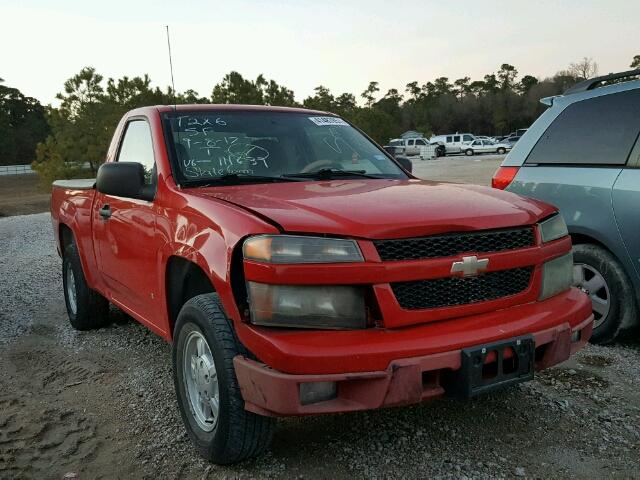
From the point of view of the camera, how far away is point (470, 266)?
249 cm

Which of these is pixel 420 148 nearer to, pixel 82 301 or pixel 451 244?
pixel 82 301

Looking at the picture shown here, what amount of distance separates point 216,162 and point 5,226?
13085 millimetres

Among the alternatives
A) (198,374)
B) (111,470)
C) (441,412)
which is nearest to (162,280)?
(198,374)

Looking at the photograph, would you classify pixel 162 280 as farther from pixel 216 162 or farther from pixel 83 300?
pixel 83 300

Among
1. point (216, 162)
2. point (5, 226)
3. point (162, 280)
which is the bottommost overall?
point (5, 226)

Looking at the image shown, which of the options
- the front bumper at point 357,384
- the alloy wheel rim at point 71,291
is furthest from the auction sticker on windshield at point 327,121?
the alloy wheel rim at point 71,291

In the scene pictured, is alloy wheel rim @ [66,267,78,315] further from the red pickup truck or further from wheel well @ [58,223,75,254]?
the red pickup truck

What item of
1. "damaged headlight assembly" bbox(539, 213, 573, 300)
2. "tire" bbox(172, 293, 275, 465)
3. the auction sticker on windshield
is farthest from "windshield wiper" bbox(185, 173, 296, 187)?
"damaged headlight assembly" bbox(539, 213, 573, 300)

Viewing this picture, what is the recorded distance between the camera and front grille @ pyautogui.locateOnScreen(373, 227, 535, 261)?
7.86ft

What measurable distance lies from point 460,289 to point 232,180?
4.84ft

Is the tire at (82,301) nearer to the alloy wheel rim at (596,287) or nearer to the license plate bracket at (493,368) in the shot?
the license plate bracket at (493,368)

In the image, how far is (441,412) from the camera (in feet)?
10.8

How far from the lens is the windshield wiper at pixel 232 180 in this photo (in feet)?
10.8

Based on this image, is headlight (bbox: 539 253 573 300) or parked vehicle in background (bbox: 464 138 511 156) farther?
parked vehicle in background (bbox: 464 138 511 156)
